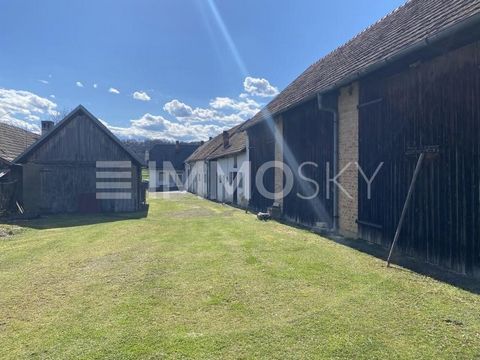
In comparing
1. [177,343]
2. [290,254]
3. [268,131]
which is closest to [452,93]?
[290,254]

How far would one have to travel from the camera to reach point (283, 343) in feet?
11.2

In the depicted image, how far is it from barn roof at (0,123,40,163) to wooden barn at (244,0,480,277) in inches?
604

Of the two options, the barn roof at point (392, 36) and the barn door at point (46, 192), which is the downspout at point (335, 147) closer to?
the barn roof at point (392, 36)

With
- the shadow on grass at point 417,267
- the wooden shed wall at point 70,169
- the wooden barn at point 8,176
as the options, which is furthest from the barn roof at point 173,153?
the shadow on grass at point 417,267

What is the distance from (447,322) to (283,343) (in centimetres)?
204

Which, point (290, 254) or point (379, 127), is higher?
point (379, 127)

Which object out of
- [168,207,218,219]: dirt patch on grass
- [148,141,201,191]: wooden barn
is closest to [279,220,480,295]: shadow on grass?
[168,207,218,219]: dirt patch on grass

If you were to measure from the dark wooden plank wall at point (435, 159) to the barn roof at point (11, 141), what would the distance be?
55.6 ft

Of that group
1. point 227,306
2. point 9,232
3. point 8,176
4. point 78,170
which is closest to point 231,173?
point 78,170

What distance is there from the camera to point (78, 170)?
1688 cm

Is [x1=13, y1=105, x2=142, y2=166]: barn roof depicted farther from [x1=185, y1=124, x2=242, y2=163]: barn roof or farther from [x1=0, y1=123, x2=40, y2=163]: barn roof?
[x1=185, y1=124, x2=242, y2=163]: barn roof

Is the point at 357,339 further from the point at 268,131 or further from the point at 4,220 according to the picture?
the point at 4,220

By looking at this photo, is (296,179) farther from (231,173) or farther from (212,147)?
(212,147)

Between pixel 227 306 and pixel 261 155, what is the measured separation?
11885 millimetres
